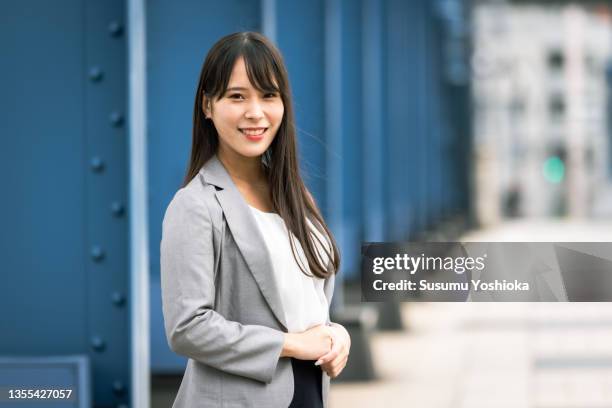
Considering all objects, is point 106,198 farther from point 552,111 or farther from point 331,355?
point 552,111

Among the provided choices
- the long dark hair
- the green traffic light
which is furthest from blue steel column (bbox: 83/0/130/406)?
the green traffic light

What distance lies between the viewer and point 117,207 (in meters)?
3.36

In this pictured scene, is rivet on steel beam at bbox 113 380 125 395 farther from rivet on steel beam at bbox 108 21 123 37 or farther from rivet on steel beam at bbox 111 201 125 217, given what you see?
rivet on steel beam at bbox 108 21 123 37

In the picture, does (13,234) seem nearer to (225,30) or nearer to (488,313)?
(225,30)

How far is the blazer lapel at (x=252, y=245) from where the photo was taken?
2254 mm

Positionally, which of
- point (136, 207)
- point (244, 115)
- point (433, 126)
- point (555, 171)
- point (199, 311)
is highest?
point (555, 171)

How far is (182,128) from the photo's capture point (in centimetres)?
501

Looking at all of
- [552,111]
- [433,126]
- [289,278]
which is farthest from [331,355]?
[552,111]

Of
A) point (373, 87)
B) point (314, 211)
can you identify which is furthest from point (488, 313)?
point (314, 211)

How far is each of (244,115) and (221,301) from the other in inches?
15.0

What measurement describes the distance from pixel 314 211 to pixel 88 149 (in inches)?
44.0

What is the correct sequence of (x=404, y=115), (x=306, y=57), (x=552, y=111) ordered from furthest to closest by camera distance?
(x=552, y=111) < (x=404, y=115) < (x=306, y=57)

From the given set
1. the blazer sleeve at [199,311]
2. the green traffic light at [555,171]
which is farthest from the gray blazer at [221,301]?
the green traffic light at [555,171]

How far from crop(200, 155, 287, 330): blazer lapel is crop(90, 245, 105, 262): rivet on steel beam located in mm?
1143
